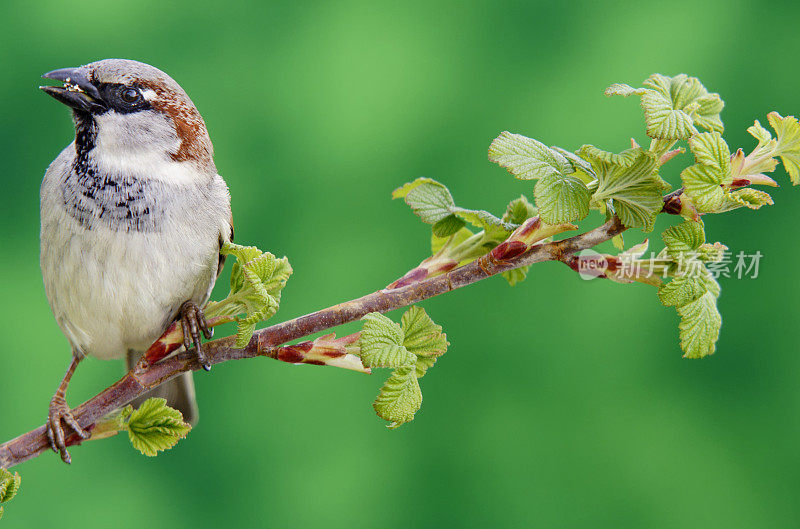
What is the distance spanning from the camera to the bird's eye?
63 cm

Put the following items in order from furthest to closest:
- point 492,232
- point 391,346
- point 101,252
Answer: point 101,252
point 492,232
point 391,346

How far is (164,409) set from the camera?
495mm

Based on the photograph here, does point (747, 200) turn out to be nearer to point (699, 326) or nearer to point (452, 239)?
point (699, 326)

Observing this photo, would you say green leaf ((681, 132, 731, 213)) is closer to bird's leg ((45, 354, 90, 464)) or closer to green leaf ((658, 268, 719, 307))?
green leaf ((658, 268, 719, 307))

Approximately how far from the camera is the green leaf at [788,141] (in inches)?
19.0

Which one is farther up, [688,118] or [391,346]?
[688,118]

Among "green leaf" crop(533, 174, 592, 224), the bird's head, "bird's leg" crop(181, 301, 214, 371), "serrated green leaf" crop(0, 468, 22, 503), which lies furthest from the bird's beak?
"green leaf" crop(533, 174, 592, 224)

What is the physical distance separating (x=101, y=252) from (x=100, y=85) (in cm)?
16

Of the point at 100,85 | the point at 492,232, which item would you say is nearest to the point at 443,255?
Answer: the point at 492,232

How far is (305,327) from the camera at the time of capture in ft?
1.65

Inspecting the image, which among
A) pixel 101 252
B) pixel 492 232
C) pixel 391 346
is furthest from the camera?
pixel 101 252

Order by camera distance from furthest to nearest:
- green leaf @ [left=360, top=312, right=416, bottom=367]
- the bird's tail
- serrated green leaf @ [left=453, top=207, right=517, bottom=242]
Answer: the bird's tail, serrated green leaf @ [left=453, top=207, right=517, bottom=242], green leaf @ [left=360, top=312, right=416, bottom=367]

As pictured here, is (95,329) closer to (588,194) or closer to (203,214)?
(203,214)

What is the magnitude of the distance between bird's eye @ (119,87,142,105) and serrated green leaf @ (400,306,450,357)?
357mm
